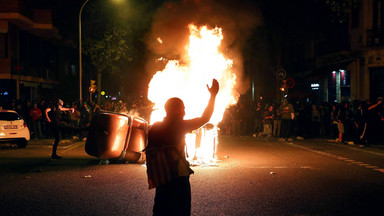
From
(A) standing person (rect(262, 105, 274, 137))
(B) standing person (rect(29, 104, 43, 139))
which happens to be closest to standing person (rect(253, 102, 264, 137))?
(A) standing person (rect(262, 105, 274, 137))

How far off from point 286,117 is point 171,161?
16254 millimetres

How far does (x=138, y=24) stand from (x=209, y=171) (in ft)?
78.0

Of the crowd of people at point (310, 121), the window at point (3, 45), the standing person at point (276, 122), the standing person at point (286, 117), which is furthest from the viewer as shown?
the window at point (3, 45)

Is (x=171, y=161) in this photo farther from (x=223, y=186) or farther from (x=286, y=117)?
(x=286, y=117)

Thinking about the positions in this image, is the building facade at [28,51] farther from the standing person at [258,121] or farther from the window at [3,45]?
the standing person at [258,121]

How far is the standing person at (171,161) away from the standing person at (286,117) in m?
15.9

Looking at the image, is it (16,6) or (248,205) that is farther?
(16,6)

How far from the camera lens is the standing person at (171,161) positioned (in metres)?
4.09

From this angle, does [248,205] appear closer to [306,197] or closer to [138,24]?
[306,197]

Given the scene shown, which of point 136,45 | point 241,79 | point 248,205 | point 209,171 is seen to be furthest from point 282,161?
point 241,79

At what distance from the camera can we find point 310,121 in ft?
68.8

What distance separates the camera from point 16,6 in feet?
88.4

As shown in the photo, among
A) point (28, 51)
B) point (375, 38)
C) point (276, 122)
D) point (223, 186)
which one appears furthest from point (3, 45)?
point (223, 186)

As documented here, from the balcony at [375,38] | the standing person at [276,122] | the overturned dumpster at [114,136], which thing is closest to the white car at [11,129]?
the overturned dumpster at [114,136]
